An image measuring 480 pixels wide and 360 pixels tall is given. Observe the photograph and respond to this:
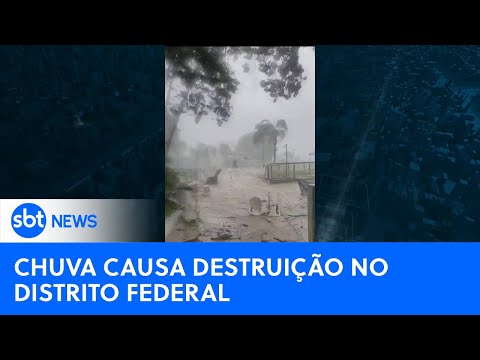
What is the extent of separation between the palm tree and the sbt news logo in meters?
1.68

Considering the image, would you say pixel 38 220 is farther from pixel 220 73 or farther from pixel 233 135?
pixel 220 73

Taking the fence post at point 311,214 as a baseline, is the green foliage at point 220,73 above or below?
above

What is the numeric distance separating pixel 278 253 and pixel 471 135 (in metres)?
2.14

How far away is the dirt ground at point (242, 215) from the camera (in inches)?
182

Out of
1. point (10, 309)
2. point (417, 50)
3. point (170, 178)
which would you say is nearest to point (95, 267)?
point (10, 309)

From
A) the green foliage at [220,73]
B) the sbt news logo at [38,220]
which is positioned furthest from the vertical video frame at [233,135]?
the sbt news logo at [38,220]

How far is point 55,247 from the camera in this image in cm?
406

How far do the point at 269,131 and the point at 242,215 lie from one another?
85 cm

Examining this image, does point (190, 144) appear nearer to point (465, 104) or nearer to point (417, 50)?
point (417, 50)

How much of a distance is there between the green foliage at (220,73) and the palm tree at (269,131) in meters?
0.24

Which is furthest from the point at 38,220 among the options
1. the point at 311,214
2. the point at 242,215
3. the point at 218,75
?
the point at 311,214

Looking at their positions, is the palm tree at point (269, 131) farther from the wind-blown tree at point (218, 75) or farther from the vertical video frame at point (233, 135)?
the wind-blown tree at point (218, 75)

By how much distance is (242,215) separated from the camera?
4.67 m

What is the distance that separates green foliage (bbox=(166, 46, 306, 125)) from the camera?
4.62 metres
